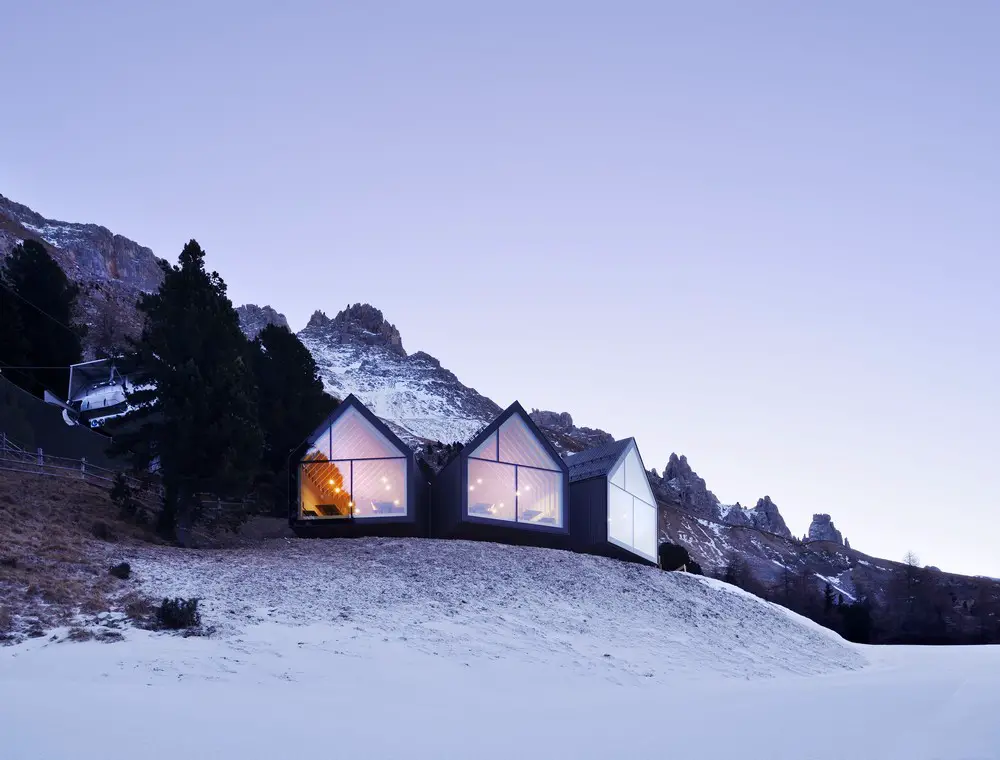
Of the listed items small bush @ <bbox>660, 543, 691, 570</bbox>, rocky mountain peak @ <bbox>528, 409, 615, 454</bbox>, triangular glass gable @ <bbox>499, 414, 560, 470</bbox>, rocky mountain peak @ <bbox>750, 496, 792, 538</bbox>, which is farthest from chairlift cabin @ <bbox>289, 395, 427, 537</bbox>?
rocky mountain peak @ <bbox>528, 409, 615, 454</bbox>

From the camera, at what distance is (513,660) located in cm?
1839

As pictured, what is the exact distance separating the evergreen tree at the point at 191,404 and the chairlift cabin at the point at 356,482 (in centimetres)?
412

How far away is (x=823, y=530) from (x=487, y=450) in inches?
6019

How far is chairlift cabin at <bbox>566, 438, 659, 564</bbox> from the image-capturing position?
34125 mm

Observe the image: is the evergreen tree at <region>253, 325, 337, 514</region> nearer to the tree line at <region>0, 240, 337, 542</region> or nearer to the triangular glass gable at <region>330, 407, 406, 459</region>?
the tree line at <region>0, 240, 337, 542</region>

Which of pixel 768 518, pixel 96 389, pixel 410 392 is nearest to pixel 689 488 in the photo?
pixel 768 518

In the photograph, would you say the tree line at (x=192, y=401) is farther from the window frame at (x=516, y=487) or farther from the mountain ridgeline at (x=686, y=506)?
the mountain ridgeline at (x=686, y=506)

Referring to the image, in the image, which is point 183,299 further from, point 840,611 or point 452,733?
point 840,611

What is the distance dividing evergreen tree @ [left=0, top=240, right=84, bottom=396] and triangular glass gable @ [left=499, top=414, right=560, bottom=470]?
23612mm

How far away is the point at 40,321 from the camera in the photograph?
45.4 metres

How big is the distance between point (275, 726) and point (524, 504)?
21.1 m

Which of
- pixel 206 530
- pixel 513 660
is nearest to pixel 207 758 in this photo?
pixel 513 660

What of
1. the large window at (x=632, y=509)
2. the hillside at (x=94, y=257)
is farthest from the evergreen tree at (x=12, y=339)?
the hillside at (x=94, y=257)

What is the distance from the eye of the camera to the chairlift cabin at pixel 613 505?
34.1 meters
